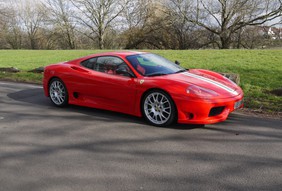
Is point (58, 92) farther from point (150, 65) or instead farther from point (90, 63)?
point (150, 65)

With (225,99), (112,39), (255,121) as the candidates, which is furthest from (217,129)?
(112,39)

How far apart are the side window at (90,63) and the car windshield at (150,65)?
776mm

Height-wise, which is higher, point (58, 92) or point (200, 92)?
point (200, 92)

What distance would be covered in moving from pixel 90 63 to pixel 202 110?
252 cm

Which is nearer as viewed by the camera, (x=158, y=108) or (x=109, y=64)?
(x=158, y=108)

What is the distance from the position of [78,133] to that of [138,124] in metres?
1.00

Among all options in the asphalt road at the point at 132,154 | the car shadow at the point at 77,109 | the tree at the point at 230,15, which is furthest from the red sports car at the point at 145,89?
the tree at the point at 230,15

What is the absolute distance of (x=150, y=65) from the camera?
17.2 feet

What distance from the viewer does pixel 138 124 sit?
190 inches

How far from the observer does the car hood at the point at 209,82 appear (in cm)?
459

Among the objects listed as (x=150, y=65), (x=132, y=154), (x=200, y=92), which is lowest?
(x=132, y=154)

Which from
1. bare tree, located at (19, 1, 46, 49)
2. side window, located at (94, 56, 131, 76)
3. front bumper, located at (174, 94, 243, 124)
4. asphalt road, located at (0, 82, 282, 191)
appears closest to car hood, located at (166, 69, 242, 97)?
front bumper, located at (174, 94, 243, 124)

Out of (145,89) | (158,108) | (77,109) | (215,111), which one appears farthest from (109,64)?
(215,111)

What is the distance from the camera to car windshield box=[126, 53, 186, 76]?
504 cm
